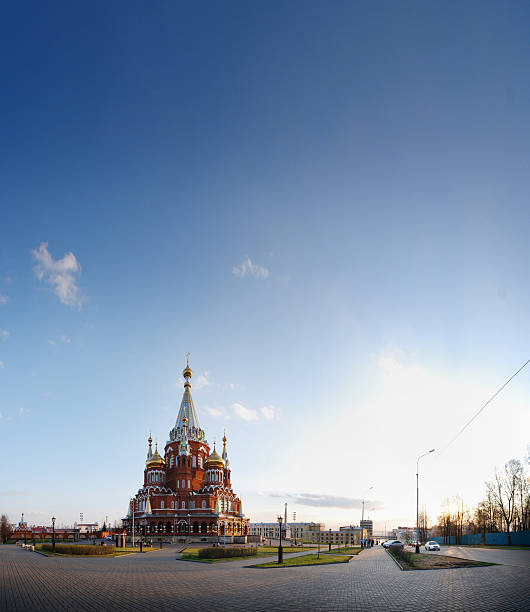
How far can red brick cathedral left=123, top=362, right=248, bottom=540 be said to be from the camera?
227ft

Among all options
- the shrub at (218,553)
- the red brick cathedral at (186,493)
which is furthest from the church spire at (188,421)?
the shrub at (218,553)

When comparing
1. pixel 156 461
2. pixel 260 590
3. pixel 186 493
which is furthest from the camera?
pixel 156 461

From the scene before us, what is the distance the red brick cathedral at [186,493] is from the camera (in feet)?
227

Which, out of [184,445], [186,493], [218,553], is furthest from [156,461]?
[218,553]

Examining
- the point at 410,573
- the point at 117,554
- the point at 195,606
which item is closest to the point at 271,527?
the point at 117,554

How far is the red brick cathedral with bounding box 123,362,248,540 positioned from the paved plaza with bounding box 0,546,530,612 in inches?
1872

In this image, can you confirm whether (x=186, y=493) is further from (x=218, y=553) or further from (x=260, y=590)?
(x=260, y=590)

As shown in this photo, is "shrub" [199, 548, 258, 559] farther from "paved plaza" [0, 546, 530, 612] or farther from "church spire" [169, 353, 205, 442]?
"church spire" [169, 353, 205, 442]

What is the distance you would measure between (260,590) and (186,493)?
59.8m

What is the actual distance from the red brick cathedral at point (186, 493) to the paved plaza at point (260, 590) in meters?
47.6

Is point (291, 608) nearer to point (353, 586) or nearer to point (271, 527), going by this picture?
point (353, 586)

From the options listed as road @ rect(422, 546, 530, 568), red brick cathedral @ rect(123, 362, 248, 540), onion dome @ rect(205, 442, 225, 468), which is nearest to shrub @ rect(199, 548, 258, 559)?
road @ rect(422, 546, 530, 568)

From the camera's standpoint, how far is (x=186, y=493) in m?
71.9

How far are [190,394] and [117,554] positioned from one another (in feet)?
138
